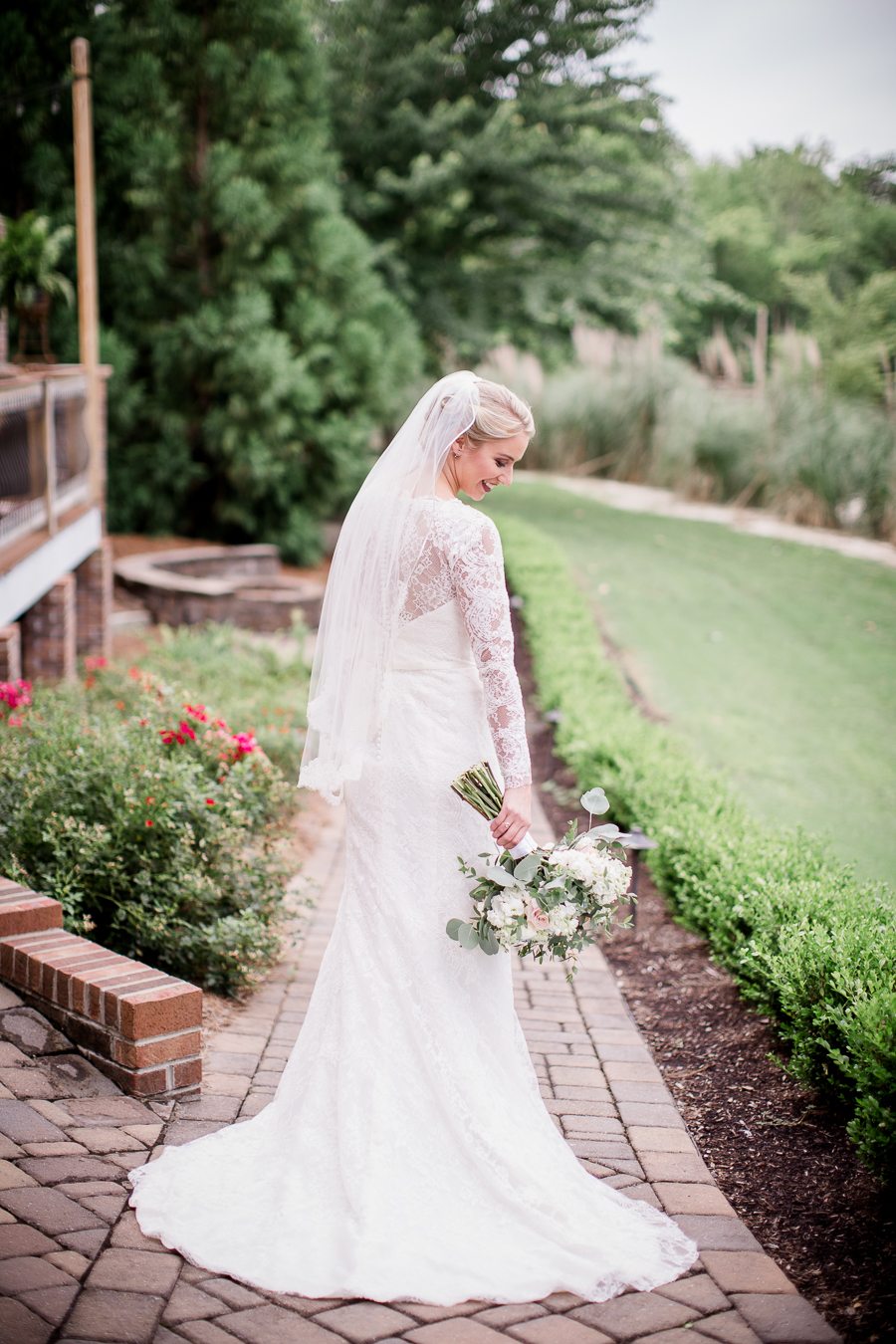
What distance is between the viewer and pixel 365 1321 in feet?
7.34

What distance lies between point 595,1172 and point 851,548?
40.7ft

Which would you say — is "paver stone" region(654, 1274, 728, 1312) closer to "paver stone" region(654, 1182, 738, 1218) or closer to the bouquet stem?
"paver stone" region(654, 1182, 738, 1218)

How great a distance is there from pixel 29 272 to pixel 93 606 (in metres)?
3.33

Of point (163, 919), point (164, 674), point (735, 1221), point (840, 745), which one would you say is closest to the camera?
point (735, 1221)

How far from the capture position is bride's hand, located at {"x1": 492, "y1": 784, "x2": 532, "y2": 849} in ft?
8.50

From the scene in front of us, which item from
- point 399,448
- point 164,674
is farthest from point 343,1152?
point 164,674

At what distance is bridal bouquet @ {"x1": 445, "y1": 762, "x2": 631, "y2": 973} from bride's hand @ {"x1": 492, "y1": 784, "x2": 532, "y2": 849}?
3cm

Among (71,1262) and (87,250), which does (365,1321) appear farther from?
(87,250)

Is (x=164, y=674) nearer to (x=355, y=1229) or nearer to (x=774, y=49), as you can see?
(x=355, y=1229)

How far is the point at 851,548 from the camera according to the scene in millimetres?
13852

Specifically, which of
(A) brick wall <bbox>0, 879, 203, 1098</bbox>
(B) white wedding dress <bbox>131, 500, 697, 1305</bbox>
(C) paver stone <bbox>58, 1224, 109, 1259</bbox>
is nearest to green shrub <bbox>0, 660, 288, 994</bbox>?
(A) brick wall <bbox>0, 879, 203, 1098</bbox>

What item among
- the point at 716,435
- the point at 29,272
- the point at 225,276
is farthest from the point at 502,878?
the point at 716,435

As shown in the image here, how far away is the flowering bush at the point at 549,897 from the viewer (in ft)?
8.25

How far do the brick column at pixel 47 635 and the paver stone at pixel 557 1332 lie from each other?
19.6 feet
